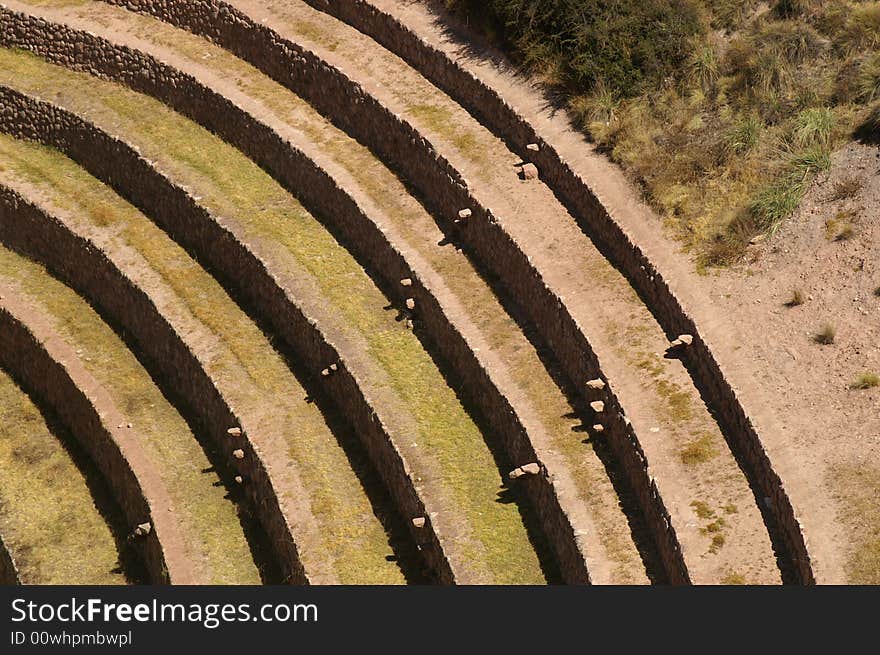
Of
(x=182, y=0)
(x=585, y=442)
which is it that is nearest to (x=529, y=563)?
(x=585, y=442)

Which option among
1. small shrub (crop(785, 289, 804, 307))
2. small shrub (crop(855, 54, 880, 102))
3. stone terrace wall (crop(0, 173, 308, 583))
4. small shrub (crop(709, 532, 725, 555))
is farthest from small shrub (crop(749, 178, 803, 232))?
stone terrace wall (crop(0, 173, 308, 583))

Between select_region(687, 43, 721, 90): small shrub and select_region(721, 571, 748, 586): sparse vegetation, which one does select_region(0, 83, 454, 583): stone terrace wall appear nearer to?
select_region(721, 571, 748, 586): sparse vegetation

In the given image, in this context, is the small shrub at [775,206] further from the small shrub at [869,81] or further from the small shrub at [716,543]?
the small shrub at [716,543]

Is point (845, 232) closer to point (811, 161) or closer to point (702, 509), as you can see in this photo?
point (811, 161)

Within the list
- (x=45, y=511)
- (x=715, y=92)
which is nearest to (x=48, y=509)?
(x=45, y=511)

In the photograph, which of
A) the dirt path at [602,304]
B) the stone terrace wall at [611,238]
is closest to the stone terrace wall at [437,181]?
the dirt path at [602,304]

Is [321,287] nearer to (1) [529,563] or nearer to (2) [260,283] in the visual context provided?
(2) [260,283]
